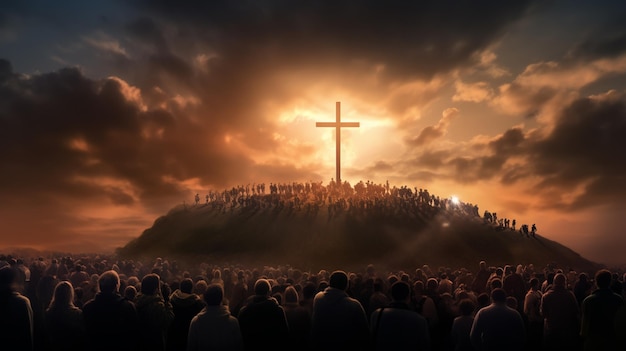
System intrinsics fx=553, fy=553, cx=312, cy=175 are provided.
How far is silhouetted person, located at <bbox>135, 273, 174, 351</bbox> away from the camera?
9328mm

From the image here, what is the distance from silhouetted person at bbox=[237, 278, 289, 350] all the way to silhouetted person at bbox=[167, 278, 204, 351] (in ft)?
5.80

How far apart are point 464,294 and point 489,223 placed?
8980cm

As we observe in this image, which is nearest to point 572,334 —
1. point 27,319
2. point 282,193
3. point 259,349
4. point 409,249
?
point 259,349

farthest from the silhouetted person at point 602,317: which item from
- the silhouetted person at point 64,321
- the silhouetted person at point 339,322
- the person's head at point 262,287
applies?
the silhouetted person at point 64,321

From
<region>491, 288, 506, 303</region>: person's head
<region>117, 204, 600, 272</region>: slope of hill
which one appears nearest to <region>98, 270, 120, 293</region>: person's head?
<region>491, 288, 506, 303</region>: person's head

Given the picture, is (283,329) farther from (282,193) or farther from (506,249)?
(282,193)

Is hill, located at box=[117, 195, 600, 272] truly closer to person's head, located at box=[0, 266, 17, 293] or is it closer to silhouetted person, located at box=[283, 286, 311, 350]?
silhouetted person, located at box=[283, 286, 311, 350]

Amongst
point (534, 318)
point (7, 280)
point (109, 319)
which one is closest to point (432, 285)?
point (534, 318)

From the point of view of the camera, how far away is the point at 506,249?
85.8 m

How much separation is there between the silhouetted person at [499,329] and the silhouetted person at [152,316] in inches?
209

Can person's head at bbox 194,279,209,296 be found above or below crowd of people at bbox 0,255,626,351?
above

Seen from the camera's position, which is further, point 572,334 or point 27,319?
point 572,334

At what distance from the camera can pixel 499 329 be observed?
905cm

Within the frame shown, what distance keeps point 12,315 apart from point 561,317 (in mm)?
10938
